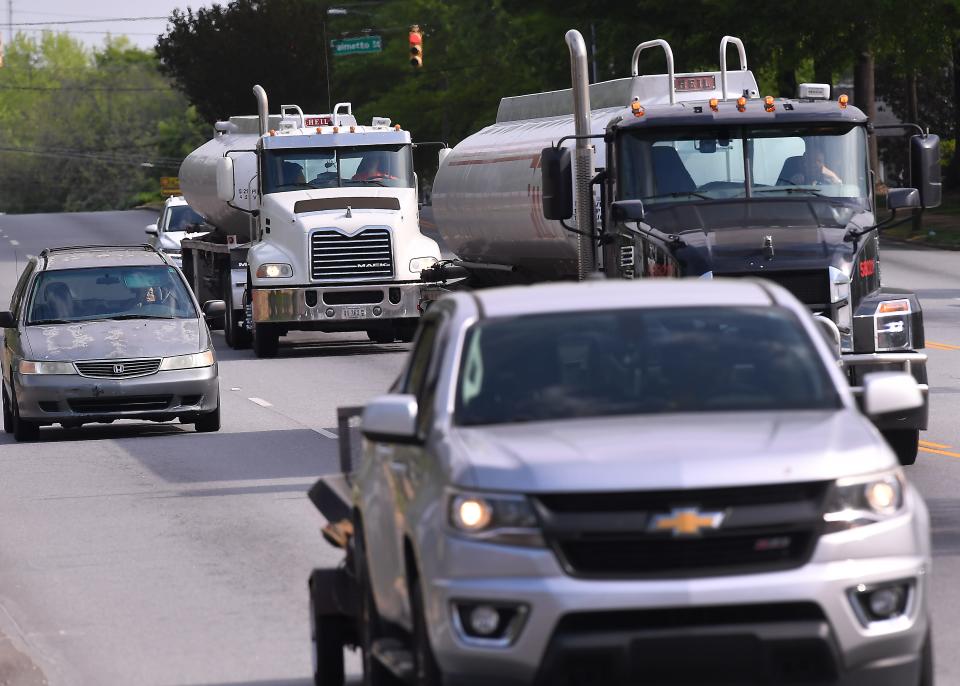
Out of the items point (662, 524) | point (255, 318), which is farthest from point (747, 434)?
point (255, 318)

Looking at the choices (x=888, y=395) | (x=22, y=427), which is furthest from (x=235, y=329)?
(x=888, y=395)

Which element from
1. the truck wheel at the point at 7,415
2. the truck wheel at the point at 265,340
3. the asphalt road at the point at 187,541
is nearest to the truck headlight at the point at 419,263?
the truck wheel at the point at 265,340

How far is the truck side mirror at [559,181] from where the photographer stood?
15742mm

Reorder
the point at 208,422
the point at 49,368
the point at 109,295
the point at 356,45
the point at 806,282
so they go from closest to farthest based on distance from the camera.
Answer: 1. the point at 806,282
2. the point at 49,368
3. the point at 208,422
4. the point at 109,295
5. the point at 356,45

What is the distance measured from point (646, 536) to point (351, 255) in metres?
23.4

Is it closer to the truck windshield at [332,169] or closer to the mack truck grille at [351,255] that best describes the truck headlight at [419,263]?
the mack truck grille at [351,255]

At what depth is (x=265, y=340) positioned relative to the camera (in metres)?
30.0

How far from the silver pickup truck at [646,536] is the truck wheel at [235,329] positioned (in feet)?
80.9

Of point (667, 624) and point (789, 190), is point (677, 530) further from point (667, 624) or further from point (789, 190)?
point (789, 190)

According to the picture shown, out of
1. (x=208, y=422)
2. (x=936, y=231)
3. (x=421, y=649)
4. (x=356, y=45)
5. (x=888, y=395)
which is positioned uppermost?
(x=356, y=45)

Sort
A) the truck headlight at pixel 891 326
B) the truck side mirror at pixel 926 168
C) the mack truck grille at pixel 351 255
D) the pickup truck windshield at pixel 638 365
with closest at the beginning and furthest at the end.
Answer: the pickup truck windshield at pixel 638 365, the truck headlight at pixel 891 326, the truck side mirror at pixel 926 168, the mack truck grille at pixel 351 255

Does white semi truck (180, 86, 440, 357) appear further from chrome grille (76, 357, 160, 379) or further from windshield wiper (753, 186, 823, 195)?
windshield wiper (753, 186, 823, 195)

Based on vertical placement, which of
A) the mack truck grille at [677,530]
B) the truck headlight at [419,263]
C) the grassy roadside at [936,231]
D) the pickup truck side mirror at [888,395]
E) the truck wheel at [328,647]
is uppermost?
the pickup truck side mirror at [888,395]

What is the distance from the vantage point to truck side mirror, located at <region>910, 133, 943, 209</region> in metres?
15.4
